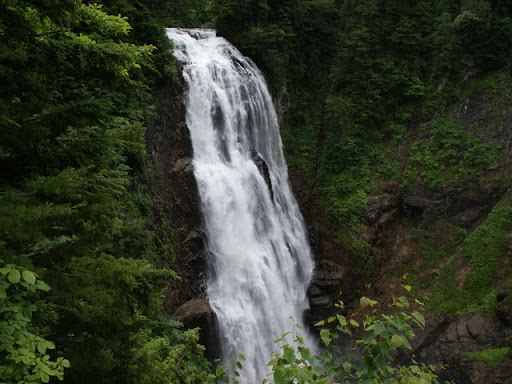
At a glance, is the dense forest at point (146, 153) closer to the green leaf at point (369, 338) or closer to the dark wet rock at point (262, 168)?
the green leaf at point (369, 338)

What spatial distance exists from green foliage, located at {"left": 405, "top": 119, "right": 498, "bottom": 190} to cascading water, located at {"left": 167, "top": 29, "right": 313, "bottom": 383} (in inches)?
277

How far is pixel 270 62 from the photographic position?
19.2 m

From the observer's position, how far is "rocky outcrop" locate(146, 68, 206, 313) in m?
11.5

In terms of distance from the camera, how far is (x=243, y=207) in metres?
13.9

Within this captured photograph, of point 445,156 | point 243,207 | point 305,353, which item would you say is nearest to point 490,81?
point 445,156

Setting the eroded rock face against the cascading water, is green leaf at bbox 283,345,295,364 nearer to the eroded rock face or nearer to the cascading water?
the cascading water

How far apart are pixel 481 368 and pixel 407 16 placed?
64.2ft

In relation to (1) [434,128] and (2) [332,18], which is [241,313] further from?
(2) [332,18]

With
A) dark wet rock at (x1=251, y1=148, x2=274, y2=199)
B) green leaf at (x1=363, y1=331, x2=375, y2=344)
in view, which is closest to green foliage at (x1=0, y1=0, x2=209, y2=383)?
green leaf at (x1=363, y1=331, x2=375, y2=344)

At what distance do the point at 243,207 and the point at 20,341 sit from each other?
11.8 meters

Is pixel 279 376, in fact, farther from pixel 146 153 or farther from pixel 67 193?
pixel 146 153

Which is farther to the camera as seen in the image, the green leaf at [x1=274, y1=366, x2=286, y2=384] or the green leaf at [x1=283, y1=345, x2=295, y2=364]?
the green leaf at [x1=283, y1=345, x2=295, y2=364]

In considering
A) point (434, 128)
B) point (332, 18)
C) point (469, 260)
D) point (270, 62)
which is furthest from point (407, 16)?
point (469, 260)

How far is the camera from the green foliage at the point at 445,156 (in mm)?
16750
